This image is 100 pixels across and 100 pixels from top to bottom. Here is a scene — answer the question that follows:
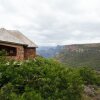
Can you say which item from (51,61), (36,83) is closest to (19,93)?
(36,83)

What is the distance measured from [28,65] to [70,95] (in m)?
4.60

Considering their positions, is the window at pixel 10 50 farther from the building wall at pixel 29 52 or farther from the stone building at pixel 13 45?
the building wall at pixel 29 52

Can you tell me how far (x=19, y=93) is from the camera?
91.5ft

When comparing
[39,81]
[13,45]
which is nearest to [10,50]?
[13,45]

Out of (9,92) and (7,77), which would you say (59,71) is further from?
(9,92)

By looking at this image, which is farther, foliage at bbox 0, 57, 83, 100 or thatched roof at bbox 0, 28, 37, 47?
thatched roof at bbox 0, 28, 37, 47

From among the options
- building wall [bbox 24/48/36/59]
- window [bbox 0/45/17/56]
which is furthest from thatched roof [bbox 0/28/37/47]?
window [bbox 0/45/17/56]

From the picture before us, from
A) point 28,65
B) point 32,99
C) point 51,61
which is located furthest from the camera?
point 51,61

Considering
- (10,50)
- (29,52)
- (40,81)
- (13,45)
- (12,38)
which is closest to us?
(40,81)

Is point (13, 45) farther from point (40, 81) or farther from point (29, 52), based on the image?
point (40, 81)

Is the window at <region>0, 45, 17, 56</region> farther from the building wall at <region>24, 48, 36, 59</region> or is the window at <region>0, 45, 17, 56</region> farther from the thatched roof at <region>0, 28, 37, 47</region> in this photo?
the building wall at <region>24, 48, 36, 59</region>

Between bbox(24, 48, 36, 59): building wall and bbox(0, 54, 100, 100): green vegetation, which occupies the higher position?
bbox(24, 48, 36, 59): building wall

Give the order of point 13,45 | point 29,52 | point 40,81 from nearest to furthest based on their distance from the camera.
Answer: point 40,81, point 13,45, point 29,52

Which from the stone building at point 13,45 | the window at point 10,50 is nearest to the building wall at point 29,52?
the stone building at point 13,45
